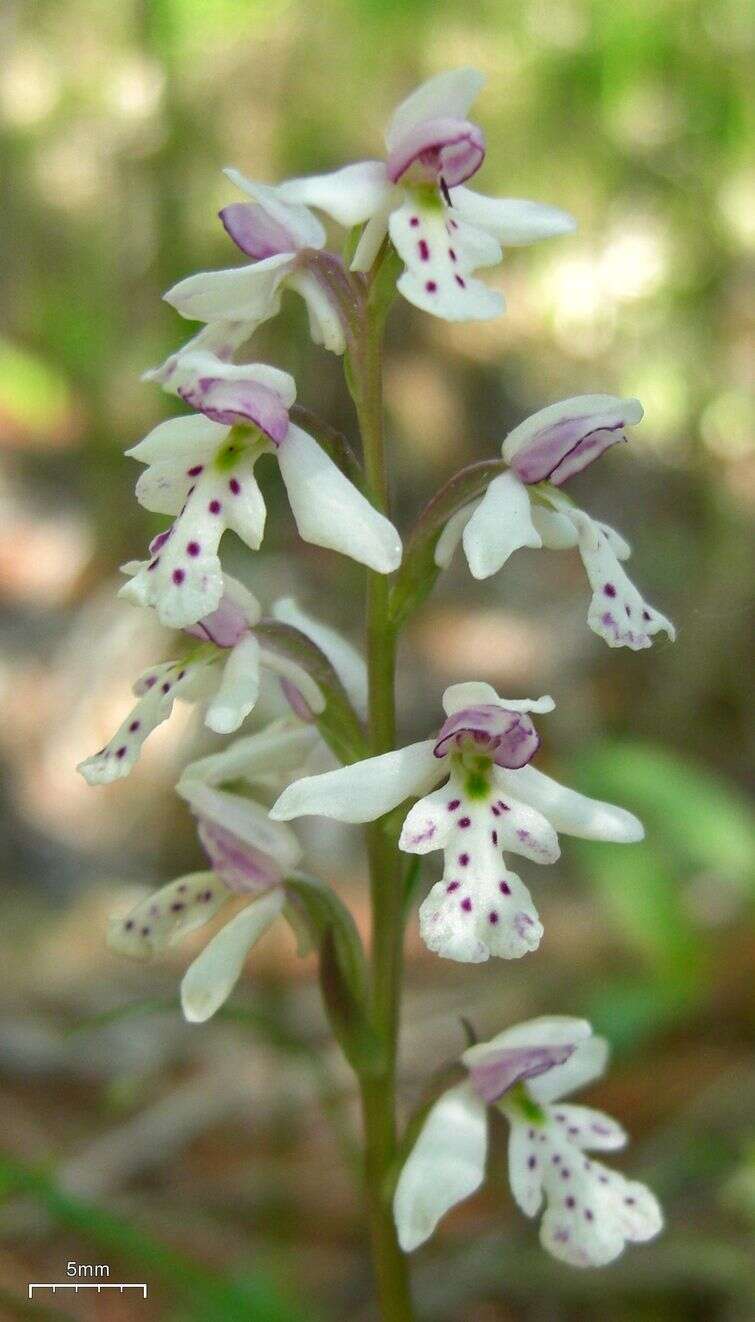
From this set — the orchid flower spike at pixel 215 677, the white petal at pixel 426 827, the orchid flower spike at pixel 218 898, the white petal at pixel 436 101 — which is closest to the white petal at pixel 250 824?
the orchid flower spike at pixel 218 898

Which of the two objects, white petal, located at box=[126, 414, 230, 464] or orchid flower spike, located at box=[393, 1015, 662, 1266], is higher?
white petal, located at box=[126, 414, 230, 464]

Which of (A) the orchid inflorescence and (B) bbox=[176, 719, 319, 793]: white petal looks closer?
(A) the orchid inflorescence

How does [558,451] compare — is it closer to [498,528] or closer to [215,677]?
[498,528]

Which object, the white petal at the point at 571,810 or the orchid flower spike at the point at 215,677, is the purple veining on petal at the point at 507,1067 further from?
the orchid flower spike at the point at 215,677

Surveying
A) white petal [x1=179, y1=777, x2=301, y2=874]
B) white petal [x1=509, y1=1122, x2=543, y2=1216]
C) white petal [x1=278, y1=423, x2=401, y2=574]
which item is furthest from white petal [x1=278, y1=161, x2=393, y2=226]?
white petal [x1=509, y1=1122, x2=543, y2=1216]

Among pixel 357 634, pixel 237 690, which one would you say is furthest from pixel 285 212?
pixel 357 634

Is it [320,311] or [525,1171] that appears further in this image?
[525,1171]

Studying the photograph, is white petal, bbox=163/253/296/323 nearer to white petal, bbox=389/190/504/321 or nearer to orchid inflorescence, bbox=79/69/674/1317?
orchid inflorescence, bbox=79/69/674/1317
